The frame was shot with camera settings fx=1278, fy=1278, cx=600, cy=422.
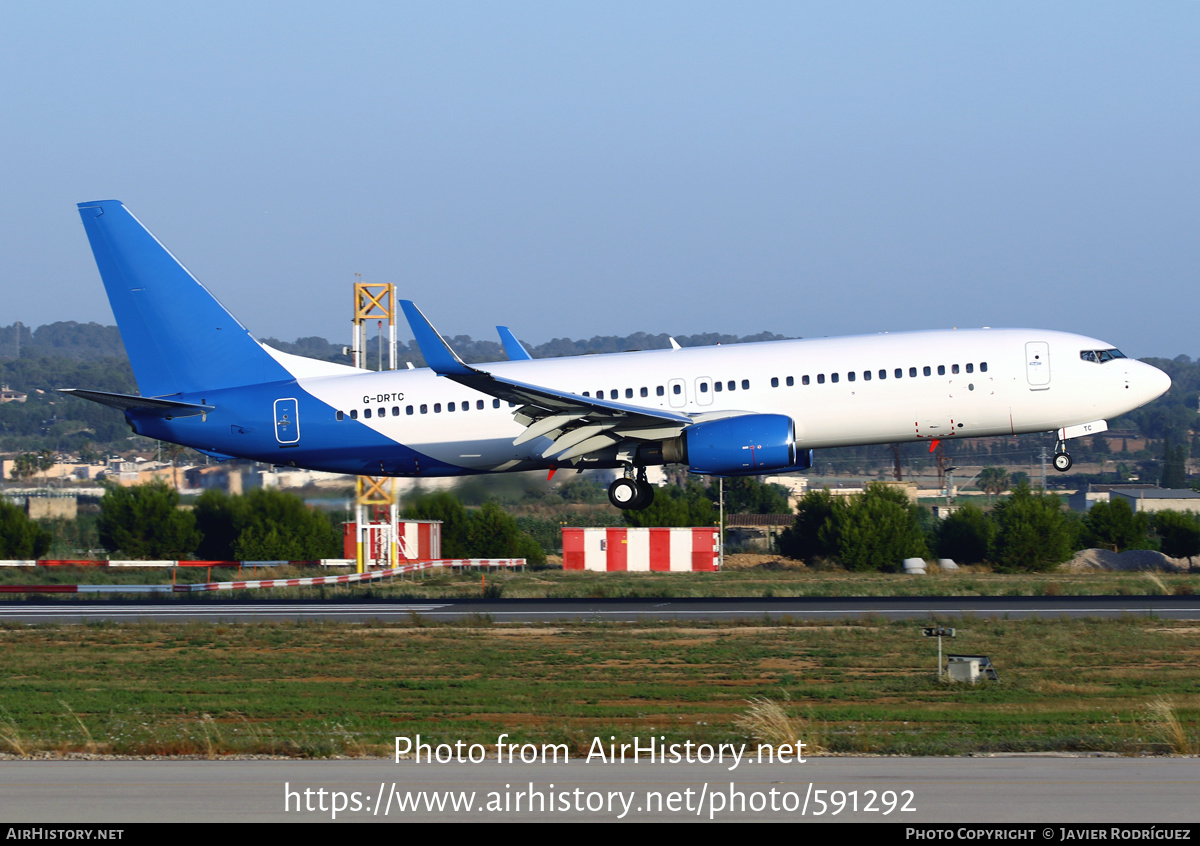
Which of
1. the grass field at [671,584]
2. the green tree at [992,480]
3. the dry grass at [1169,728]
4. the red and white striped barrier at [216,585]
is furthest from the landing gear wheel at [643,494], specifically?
the green tree at [992,480]

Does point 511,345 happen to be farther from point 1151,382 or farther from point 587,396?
point 1151,382

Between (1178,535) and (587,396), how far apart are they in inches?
1746

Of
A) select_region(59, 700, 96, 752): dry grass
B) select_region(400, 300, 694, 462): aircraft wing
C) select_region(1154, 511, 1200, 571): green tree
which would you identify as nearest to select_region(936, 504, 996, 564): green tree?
select_region(1154, 511, 1200, 571): green tree

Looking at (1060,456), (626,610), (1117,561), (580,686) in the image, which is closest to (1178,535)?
(1117,561)

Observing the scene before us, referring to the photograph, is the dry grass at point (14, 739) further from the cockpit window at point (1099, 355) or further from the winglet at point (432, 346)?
the cockpit window at point (1099, 355)

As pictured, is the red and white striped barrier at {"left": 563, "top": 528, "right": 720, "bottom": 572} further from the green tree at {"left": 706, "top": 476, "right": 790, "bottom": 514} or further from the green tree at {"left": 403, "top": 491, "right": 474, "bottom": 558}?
the green tree at {"left": 706, "top": 476, "right": 790, "bottom": 514}

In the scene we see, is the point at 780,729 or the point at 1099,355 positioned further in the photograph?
the point at 1099,355

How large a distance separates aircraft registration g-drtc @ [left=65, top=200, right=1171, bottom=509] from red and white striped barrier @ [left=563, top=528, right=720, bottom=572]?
23386 millimetres

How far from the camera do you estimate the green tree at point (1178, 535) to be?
6488cm

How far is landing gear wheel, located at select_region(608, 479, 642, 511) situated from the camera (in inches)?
1339

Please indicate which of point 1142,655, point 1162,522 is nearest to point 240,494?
point 1142,655

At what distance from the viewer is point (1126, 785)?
1189cm

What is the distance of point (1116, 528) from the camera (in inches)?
2611
